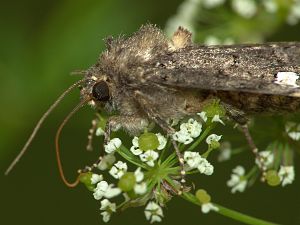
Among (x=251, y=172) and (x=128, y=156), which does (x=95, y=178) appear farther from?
(x=251, y=172)

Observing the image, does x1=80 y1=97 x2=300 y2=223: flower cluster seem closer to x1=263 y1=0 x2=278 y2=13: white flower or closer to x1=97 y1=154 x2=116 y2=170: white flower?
x1=97 y1=154 x2=116 y2=170: white flower

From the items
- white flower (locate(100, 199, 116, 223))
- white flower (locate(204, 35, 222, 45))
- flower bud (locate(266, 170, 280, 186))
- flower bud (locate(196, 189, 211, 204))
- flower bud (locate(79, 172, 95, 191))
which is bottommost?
white flower (locate(100, 199, 116, 223))

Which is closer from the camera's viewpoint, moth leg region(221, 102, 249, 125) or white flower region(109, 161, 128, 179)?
white flower region(109, 161, 128, 179)

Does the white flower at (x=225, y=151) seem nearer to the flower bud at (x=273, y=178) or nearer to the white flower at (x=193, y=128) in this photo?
the flower bud at (x=273, y=178)

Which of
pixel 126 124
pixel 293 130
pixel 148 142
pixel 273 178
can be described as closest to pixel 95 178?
pixel 148 142

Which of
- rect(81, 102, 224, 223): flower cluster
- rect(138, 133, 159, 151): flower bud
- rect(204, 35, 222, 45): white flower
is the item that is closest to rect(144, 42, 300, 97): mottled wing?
rect(81, 102, 224, 223): flower cluster

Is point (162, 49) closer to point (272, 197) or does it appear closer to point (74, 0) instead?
point (74, 0)

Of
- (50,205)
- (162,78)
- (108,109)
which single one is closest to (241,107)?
(162,78)

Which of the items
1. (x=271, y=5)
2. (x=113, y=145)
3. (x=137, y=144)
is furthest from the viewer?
(x=271, y=5)
